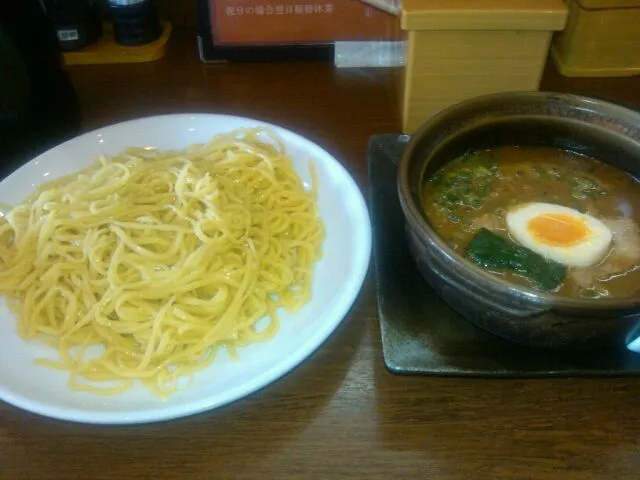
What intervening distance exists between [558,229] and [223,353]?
655 mm

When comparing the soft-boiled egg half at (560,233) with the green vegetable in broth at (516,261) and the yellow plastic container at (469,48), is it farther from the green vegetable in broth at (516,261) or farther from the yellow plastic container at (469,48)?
the yellow plastic container at (469,48)

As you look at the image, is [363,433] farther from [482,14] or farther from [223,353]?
[482,14]

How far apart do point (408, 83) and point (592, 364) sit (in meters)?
0.81

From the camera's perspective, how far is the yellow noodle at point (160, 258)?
3.53 ft

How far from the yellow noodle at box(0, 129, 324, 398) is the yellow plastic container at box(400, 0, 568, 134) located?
0.38 metres

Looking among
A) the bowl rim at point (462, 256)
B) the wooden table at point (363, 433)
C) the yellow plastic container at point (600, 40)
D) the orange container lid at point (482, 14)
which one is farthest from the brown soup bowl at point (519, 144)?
the yellow plastic container at point (600, 40)

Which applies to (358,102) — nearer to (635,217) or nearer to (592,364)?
(635,217)

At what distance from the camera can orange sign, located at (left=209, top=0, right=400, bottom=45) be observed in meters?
1.76

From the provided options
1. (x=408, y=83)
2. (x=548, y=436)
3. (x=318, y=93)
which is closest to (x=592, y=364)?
(x=548, y=436)

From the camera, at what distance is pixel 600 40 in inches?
67.7

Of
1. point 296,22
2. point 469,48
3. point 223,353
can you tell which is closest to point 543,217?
point 469,48

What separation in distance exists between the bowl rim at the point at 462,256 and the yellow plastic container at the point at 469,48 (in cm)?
27

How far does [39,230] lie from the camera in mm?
1229

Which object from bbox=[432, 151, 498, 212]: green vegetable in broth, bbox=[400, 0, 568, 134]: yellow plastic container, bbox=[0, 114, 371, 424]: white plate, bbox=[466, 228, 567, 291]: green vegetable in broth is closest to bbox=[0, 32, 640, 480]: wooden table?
bbox=[0, 114, 371, 424]: white plate
